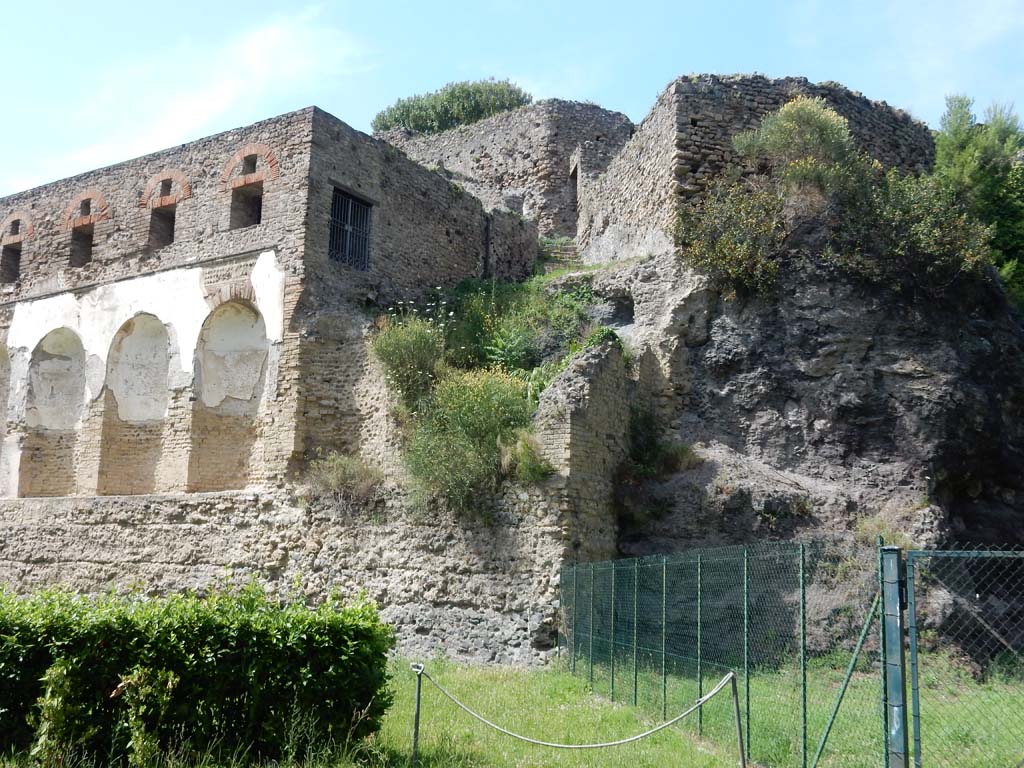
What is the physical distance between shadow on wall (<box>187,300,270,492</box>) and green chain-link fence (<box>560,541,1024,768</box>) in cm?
768

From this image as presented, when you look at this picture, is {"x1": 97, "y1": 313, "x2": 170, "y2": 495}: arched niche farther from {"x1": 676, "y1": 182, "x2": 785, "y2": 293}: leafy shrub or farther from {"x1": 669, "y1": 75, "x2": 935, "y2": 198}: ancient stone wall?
{"x1": 669, "y1": 75, "x2": 935, "y2": 198}: ancient stone wall

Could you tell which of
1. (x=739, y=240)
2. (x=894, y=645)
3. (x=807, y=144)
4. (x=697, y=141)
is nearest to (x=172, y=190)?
(x=697, y=141)

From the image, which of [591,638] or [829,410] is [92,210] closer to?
[591,638]

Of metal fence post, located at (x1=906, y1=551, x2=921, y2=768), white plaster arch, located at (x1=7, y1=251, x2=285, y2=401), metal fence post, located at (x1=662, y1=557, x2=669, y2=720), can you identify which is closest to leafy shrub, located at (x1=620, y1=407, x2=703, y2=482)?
metal fence post, located at (x1=662, y1=557, x2=669, y2=720)

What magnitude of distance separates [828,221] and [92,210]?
14872 millimetres

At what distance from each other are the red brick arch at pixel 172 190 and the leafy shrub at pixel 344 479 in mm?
6958

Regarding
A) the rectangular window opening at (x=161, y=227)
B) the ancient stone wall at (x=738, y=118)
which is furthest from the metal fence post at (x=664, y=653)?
the rectangular window opening at (x=161, y=227)

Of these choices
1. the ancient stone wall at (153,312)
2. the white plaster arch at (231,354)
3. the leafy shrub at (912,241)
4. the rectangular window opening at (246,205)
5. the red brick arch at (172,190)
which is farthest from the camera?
the red brick arch at (172,190)

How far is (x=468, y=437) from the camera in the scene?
13.9 metres

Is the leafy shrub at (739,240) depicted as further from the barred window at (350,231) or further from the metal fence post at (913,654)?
the metal fence post at (913,654)

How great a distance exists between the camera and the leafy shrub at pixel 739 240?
15820mm

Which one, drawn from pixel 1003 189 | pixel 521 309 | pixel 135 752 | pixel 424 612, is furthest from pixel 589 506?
pixel 1003 189

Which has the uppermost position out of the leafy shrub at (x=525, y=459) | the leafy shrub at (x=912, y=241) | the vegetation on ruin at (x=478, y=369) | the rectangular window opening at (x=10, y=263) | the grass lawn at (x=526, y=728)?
the rectangular window opening at (x=10, y=263)

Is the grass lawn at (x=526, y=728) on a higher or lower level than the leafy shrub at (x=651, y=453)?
lower
